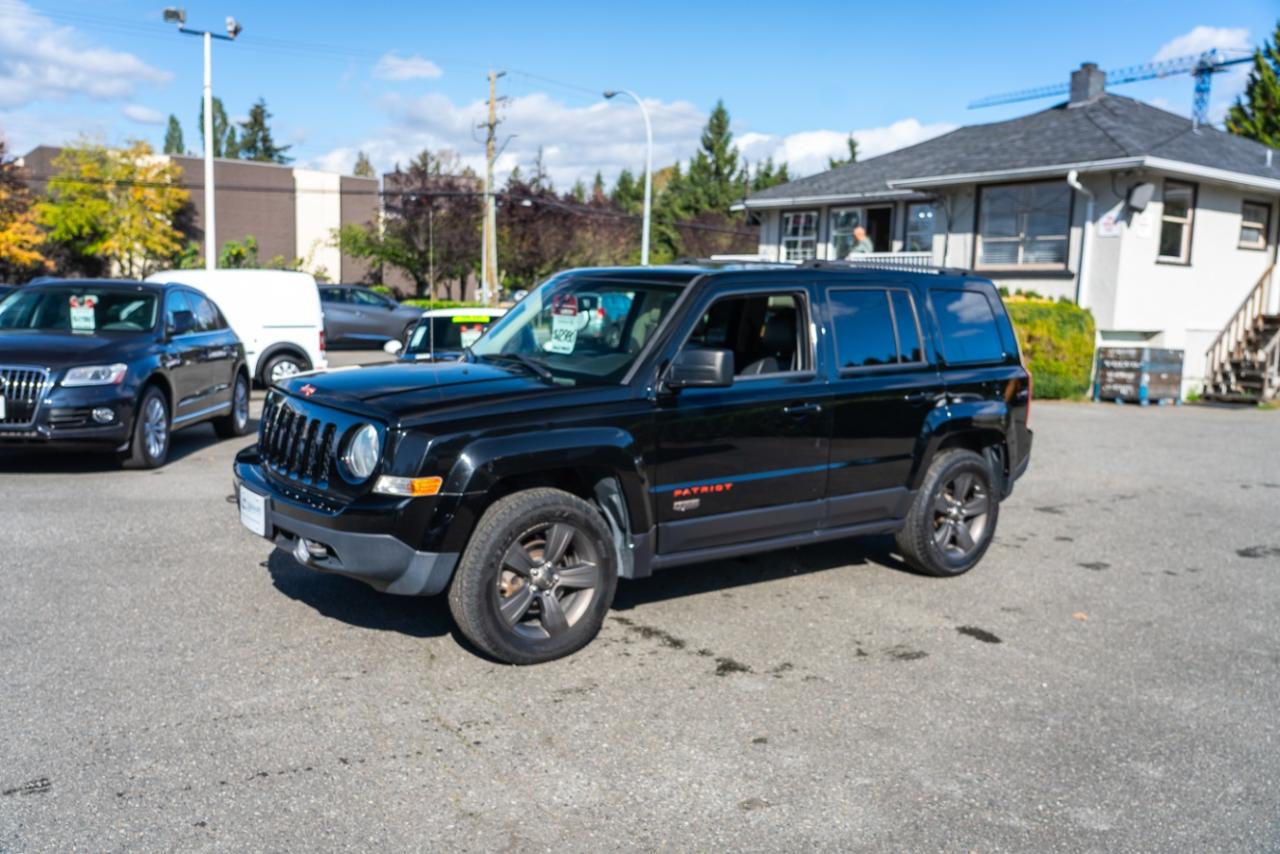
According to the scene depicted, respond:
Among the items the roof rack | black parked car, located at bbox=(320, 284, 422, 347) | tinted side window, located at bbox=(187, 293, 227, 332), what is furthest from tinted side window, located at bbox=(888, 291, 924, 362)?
black parked car, located at bbox=(320, 284, 422, 347)

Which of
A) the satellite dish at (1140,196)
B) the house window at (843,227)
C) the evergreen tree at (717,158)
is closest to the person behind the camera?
the satellite dish at (1140,196)

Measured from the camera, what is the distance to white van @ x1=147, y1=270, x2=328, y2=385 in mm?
15477

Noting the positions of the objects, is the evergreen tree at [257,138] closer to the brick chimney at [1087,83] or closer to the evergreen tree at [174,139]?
the evergreen tree at [174,139]

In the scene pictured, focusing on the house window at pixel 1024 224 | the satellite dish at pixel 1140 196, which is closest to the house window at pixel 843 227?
the house window at pixel 1024 224

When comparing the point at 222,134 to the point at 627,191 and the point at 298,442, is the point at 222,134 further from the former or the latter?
the point at 298,442

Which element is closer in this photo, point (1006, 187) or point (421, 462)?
point (421, 462)

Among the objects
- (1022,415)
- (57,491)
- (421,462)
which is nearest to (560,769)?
(421,462)

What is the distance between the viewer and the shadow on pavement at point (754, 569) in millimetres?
6344

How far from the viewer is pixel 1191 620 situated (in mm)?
6219

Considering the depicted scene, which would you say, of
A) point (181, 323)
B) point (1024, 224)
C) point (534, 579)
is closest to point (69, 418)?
point (181, 323)

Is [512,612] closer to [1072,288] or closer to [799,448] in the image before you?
[799,448]

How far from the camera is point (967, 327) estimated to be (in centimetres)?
707

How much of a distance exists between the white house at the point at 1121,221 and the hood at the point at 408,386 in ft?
45.7

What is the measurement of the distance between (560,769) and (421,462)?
1.46m
